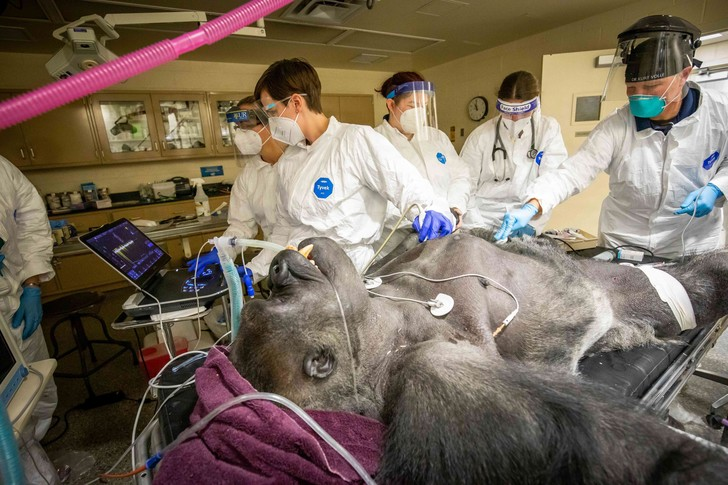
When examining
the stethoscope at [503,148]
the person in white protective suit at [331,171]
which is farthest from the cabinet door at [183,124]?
the stethoscope at [503,148]

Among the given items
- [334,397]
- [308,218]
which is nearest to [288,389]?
[334,397]

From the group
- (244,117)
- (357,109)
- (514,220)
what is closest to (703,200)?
(514,220)

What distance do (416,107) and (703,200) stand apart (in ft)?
4.86

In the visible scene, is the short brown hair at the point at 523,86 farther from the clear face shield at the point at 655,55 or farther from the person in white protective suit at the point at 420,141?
the clear face shield at the point at 655,55

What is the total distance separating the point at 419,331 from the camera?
1011 mm

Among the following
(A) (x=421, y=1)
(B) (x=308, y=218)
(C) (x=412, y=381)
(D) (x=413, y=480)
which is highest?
(A) (x=421, y=1)

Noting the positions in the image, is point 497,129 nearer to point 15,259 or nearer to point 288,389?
point 288,389

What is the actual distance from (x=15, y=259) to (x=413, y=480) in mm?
2421

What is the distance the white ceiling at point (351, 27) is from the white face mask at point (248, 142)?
1.79 metres

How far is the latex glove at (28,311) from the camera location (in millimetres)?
1833

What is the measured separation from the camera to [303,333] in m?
0.90

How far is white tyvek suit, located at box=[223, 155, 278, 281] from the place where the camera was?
2.22 m

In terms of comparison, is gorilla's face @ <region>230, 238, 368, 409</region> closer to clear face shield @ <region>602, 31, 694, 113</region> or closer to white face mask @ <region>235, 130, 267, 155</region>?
white face mask @ <region>235, 130, 267, 155</region>

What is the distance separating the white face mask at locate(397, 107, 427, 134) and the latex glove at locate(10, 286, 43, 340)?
2.31 meters
